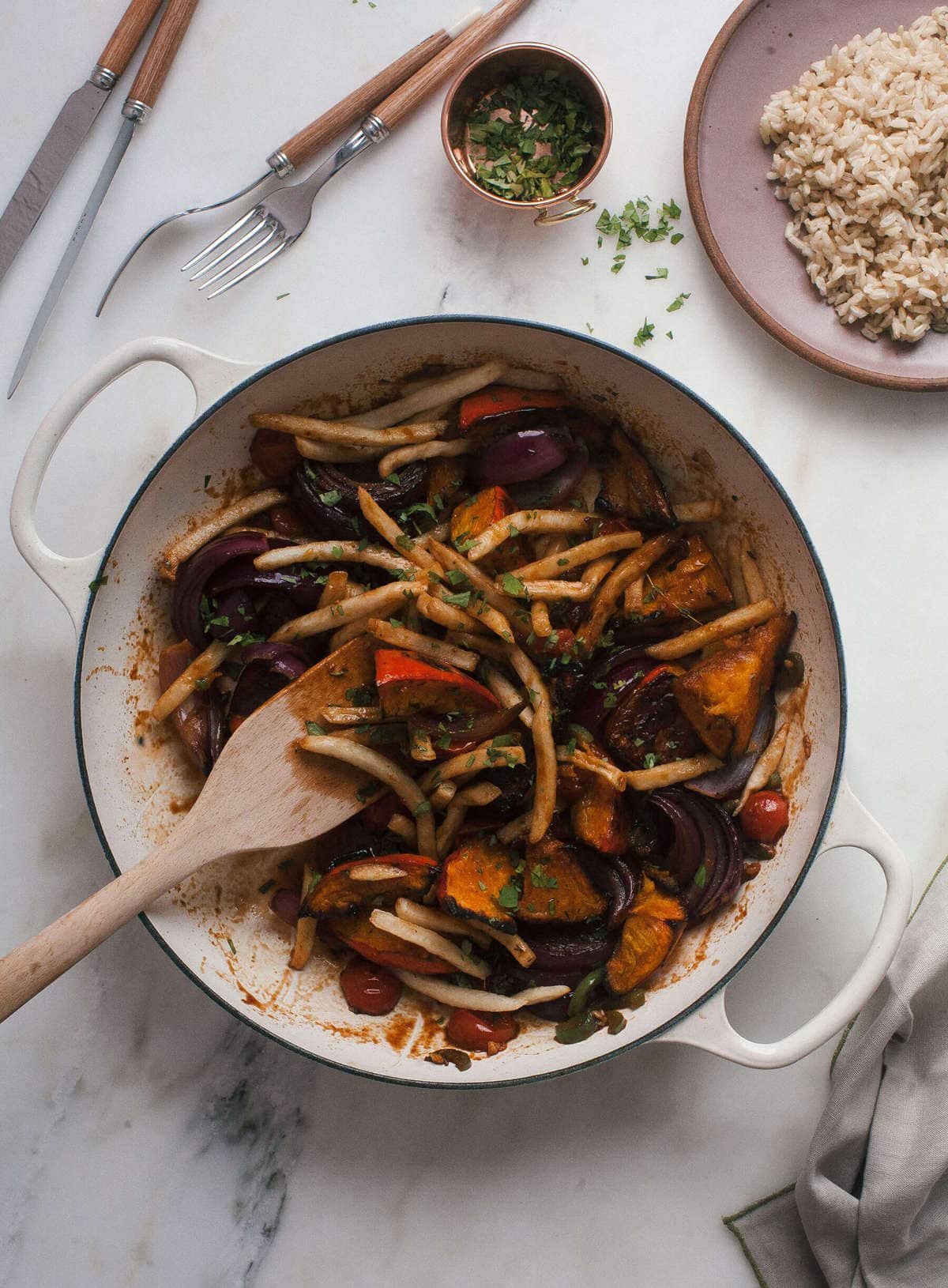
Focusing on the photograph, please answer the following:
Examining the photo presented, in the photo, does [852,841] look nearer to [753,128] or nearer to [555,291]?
[555,291]

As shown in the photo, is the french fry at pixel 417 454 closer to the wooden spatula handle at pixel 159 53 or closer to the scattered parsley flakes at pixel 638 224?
the scattered parsley flakes at pixel 638 224

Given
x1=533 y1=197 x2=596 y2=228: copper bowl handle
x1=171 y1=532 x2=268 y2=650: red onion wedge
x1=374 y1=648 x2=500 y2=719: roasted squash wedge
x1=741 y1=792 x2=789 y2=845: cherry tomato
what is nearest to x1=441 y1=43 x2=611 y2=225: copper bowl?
x1=533 y1=197 x2=596 y2=228: copper bowl handle

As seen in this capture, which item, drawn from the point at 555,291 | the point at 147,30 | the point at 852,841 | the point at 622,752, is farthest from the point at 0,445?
the point at 852,841

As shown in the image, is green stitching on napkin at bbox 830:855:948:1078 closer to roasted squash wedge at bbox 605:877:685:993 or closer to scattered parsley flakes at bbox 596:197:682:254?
roasted squash wedge at bbox 605:877:685:993

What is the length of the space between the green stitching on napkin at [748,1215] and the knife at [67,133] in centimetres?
353

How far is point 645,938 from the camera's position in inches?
95.5

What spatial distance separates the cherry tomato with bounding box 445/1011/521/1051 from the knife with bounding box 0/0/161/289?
2.51m

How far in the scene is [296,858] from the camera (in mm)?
2740

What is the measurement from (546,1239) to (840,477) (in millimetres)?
2421

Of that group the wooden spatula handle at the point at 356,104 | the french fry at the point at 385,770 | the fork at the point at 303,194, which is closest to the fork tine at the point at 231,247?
the fork at the point at 303,194

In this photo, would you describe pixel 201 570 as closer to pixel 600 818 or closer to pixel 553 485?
pixel 553 485

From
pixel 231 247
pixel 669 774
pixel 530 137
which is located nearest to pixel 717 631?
pixel 669 774

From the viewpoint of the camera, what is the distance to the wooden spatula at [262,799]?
2.28 m

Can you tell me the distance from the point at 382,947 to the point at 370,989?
0.16 metres
